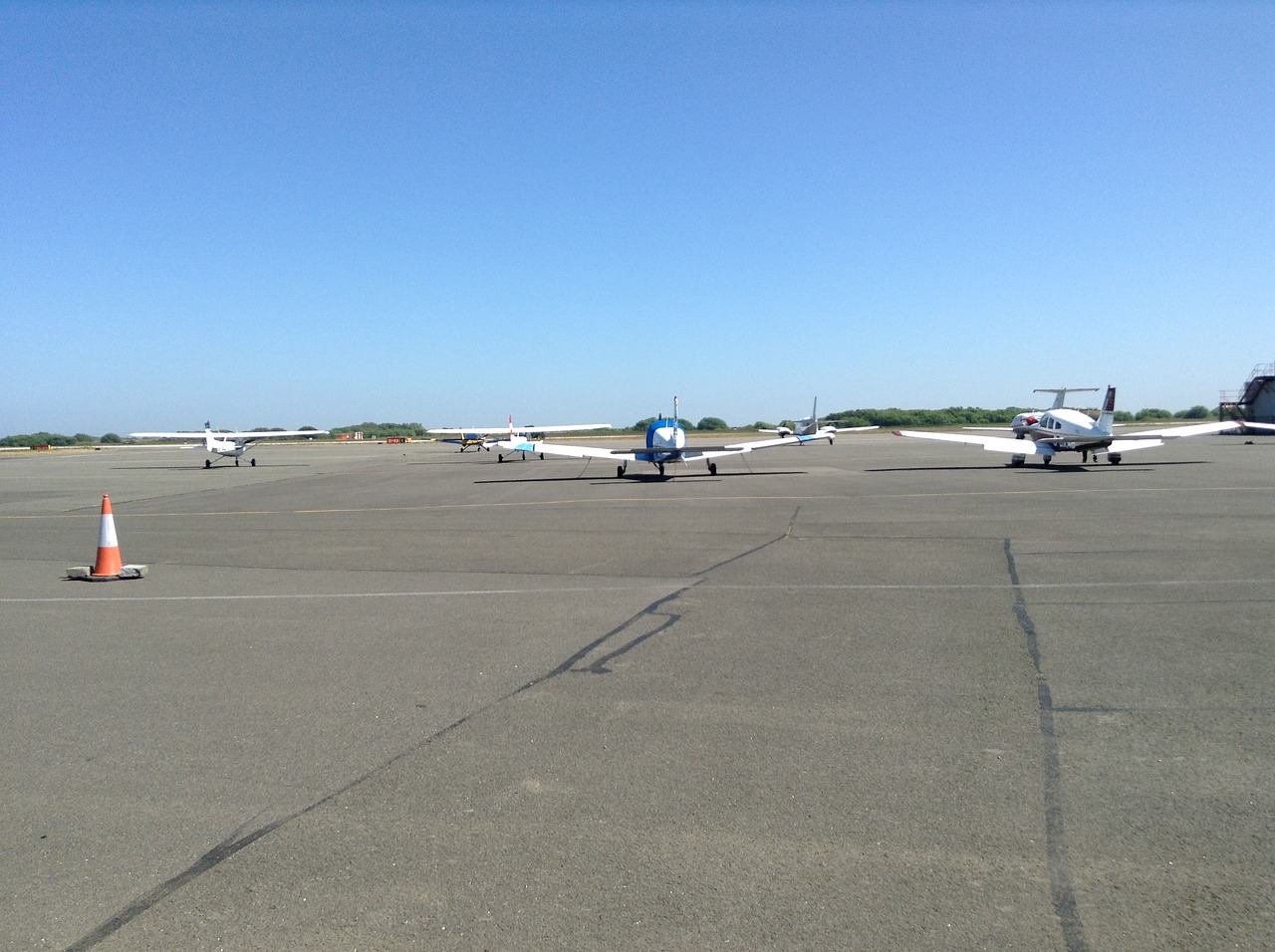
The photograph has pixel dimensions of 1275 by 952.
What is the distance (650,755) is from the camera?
5043mm

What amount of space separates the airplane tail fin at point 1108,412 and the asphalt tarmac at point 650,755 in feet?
65.6

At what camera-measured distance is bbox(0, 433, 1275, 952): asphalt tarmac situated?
11.4 ft

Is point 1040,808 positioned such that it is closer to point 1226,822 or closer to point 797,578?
point 1226,822

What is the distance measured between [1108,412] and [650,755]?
98.6 ft

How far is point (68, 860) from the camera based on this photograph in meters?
3.92

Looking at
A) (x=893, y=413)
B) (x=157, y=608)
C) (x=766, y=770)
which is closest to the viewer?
(x=766, y=770)

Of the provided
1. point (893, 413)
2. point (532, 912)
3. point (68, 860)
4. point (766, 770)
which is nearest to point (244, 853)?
point (68, 860)

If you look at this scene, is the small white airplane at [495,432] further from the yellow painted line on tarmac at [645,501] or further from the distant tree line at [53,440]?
the distant tree line at [53,440]

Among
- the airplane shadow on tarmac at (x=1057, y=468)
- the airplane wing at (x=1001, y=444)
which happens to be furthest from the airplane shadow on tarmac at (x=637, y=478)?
the airplane wing at (x=1001, y=444)

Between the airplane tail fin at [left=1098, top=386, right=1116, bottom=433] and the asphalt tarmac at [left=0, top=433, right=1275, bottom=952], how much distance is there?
2000 cm

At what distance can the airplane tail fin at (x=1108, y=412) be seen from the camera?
3028cm

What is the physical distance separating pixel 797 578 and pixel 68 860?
323 inches

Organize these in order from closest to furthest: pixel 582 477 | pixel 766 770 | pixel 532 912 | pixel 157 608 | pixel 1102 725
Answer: pixel 532 912, pixel 766 770, pixel 1102 725, pixel 157 608, pixel 582 477

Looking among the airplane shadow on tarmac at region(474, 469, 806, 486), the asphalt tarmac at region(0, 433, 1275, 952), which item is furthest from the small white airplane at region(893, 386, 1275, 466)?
the asphalt tarmac at region(0, 433, 1275, 952)
